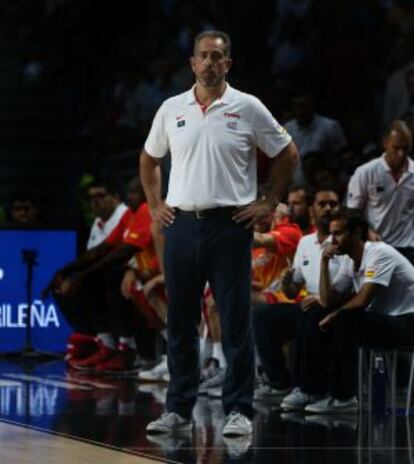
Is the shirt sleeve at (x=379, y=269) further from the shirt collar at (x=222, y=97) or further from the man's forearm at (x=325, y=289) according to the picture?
the shirt collar at (x=222, y=97)

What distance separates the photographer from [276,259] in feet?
43.0

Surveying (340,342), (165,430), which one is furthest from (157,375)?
(165,430)

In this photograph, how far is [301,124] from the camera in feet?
53.6

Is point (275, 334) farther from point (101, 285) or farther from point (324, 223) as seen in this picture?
point (101, 285)

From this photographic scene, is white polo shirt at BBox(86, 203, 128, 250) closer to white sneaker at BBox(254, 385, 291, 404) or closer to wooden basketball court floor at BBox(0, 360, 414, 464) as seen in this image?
wooden basketball court floor at BBox(0, 360, 414, 464)

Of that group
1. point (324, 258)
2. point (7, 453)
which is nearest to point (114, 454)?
point (7, 453)

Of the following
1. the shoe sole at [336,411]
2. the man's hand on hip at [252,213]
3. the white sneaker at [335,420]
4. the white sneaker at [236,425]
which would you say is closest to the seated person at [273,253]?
the shoe sole at [336,411]

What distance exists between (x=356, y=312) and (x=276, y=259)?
6.39 ft

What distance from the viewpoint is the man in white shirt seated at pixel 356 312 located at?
36.8 feet

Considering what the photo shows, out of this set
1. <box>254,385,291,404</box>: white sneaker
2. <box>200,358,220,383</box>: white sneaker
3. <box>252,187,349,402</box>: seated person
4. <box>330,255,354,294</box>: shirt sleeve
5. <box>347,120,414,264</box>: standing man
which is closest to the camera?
<box>330,255,354,294</box>: shirt sleeve

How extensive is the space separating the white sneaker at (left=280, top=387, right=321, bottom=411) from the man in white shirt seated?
0.08 metres

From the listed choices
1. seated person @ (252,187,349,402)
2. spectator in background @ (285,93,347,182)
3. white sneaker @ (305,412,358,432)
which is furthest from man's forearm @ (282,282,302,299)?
spectator in background @ (285,93,347,182)

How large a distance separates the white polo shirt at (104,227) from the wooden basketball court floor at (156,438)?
2.68m

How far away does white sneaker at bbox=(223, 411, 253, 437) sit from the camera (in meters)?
9.85
